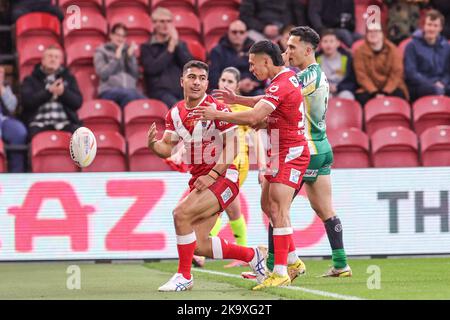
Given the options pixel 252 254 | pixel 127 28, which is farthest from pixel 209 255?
pixel 127 28

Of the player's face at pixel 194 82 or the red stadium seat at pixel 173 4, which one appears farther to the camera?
the red stadium seat at pixel 173 4

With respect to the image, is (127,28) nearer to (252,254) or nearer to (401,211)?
(401,211)

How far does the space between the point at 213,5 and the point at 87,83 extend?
252 centimetres

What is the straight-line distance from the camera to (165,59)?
14.9m

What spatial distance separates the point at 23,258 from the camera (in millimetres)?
12820

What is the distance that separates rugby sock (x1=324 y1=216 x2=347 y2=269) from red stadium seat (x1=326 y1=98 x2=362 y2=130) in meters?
4.64

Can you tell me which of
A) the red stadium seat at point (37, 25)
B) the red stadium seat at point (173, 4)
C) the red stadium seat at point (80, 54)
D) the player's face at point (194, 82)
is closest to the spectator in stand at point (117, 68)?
the red stadium seat at point (80, 54)

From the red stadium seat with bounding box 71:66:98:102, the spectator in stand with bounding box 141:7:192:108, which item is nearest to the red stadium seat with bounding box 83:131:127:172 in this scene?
the spectator in stand with bounding box 141:7:192:108

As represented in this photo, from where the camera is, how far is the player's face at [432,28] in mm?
15226

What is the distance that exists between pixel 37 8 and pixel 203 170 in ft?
25.5

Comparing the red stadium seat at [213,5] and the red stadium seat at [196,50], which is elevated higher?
the red stadium seat at [213,5]

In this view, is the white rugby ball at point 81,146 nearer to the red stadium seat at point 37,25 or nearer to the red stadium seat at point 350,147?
the red stadium seat at point 350,147

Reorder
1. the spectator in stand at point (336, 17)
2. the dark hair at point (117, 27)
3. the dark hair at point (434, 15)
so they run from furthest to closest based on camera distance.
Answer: the spectator in stand at point (336, 17) < the dark hair at point (434, 15) < the dark hair at point (117, 27)

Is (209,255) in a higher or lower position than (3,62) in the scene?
lower
